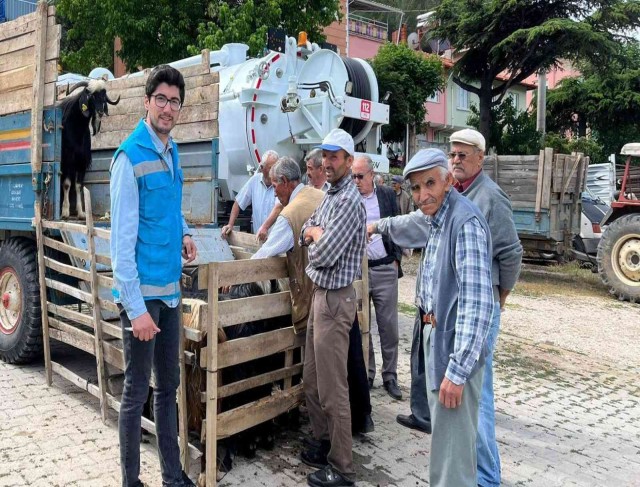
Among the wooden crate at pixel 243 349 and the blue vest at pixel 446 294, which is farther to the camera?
the wooden crate at pixel 243 349

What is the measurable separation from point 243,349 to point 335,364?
531mm

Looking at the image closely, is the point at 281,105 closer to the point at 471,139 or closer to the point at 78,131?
the point at 78,131

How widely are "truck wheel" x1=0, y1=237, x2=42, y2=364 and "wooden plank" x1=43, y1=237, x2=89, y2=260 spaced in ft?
1.76

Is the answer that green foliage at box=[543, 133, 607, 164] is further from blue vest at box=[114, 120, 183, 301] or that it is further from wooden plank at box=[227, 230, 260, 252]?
blue vest at box=[114, 120, 183, 301]

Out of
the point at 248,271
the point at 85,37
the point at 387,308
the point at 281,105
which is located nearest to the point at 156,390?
the point at 248,271

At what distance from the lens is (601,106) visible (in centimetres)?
2534

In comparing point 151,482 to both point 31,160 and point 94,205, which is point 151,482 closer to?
point 31,160

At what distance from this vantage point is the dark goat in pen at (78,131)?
5453 mm

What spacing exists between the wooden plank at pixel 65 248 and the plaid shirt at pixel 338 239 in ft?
5.36

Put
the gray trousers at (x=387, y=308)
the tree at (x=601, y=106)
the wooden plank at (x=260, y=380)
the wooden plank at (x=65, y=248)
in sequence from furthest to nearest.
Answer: the tree at (x=601, y=106), the gray trousers at (x=387, y=308), the wooden plank at (x=65, y=248), the wooden plank at (x=260, y=380)

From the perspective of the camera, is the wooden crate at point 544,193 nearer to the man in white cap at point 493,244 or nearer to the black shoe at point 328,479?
the man in white cap at point 493,244

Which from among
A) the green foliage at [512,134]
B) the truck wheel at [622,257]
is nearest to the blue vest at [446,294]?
the truck wheel at [622,257]

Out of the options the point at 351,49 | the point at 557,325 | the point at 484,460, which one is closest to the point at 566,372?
the point at 557,325

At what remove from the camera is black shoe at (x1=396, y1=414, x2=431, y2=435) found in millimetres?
4125
